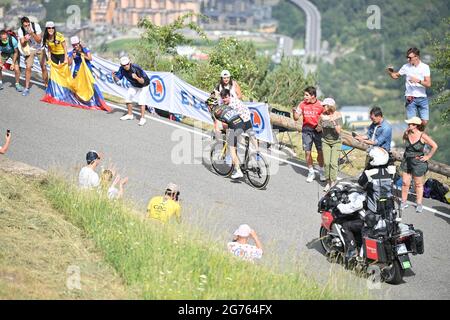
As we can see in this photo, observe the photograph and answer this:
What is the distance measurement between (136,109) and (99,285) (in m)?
11.1

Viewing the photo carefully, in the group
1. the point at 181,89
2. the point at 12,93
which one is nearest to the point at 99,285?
the point at 181,89

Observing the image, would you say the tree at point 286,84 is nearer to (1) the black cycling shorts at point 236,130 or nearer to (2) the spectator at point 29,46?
(2) the spectator at point 29,46

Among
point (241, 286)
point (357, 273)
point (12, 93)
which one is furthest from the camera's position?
point (12, 93)

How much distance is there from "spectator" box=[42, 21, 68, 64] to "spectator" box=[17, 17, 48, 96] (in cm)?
55

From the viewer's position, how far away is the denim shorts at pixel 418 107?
14724 mm

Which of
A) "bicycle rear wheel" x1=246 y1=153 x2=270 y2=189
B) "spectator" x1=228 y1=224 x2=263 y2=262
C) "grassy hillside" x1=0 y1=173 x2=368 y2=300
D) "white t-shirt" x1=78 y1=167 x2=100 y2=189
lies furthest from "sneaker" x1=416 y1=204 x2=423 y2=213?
"white t-shirt" x1=78 y1=167 x2=100 y2=189

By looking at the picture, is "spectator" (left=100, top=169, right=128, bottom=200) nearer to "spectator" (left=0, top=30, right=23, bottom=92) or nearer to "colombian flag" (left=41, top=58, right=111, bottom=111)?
"colombian flag" (left=41, top=58, right=111, bottom=111)

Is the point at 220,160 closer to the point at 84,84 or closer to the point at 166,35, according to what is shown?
the point at 84,84

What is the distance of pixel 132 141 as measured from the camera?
16.7 metres

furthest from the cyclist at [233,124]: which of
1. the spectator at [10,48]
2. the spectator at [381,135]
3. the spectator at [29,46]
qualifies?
the spectator at [10,48]

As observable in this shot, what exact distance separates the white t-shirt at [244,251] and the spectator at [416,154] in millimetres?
3890

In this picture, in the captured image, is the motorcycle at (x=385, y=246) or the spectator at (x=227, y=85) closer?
the motorcycle at (x=385, y=246)

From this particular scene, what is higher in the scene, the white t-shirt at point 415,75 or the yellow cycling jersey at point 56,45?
the yellow cycling jersey at point 56,45
